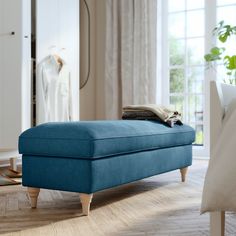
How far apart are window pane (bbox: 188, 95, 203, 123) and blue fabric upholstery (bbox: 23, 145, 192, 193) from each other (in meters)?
2.49

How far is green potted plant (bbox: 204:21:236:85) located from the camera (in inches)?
161

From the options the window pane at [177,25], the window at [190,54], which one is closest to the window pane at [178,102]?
the window at [190,54]

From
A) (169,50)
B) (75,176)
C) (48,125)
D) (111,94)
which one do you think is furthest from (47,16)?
(75,176)

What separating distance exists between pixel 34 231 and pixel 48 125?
2.00ft

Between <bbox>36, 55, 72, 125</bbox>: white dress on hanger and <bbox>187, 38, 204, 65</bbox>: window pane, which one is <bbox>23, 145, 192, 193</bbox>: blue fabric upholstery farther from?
<bbox>187, 38, 204, 65</bbox>: window pane

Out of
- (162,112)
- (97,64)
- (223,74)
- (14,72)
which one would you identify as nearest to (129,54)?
(97,64)

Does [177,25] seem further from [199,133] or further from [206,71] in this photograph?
[199,133]

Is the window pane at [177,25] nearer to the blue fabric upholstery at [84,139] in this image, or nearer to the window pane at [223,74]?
the window pane at [223,74]

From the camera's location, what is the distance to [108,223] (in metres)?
1.91

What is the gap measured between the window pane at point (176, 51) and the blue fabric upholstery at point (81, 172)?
2654mm

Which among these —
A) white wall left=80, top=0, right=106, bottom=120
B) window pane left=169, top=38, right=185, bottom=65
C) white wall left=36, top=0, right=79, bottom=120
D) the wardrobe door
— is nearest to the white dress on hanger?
white wall left=36, top=0, right=79, bottom=120

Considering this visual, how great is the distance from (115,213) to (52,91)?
2.04 metres

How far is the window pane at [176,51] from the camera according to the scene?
16.0ft

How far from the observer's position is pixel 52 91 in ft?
12.8
